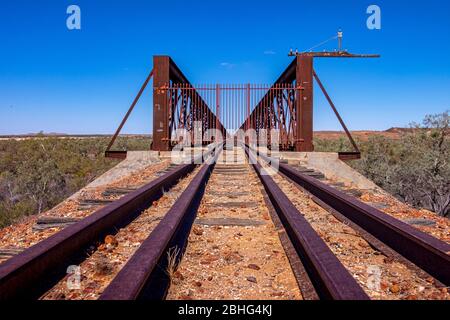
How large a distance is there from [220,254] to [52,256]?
4.10 ft

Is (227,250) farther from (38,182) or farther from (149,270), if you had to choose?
(38,182)

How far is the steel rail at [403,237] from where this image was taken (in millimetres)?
2143

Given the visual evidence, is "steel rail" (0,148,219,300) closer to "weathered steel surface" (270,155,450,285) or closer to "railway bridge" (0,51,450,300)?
"railway bridge" (0,51,450,300)

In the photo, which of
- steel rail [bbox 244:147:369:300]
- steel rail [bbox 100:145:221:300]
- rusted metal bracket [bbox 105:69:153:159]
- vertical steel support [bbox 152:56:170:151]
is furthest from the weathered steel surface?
vertical steel support [bbox 152:56:170:151]

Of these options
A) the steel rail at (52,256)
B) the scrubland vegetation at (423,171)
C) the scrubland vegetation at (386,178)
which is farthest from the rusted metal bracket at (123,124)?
the scrubland vegetation at (423,171)

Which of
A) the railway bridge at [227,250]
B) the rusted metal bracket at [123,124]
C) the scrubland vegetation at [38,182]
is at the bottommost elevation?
the scrubland vegetation at [38,182]

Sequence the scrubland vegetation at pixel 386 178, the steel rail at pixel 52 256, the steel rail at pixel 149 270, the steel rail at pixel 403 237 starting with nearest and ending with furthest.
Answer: the steel rail at pixel 149 270
the steel rail at pixel 52 256
the steel rail at pixel 403 237
the scrubland vegetation at pixel 386 178

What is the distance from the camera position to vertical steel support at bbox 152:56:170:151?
1161 centimetres

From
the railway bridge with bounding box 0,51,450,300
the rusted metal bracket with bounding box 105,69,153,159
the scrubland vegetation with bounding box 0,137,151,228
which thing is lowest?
the scrubland vegetation with bounding box 0,137,151,228

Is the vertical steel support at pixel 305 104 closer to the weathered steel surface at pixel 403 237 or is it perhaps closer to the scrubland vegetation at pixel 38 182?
the weathered steel surface at pixel 403 237

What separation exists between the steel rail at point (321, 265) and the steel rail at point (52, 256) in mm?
1638

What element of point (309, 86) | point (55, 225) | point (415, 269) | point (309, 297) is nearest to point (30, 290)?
point (55, 225)

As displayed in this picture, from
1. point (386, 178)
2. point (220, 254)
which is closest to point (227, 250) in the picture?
point (220, 254)
